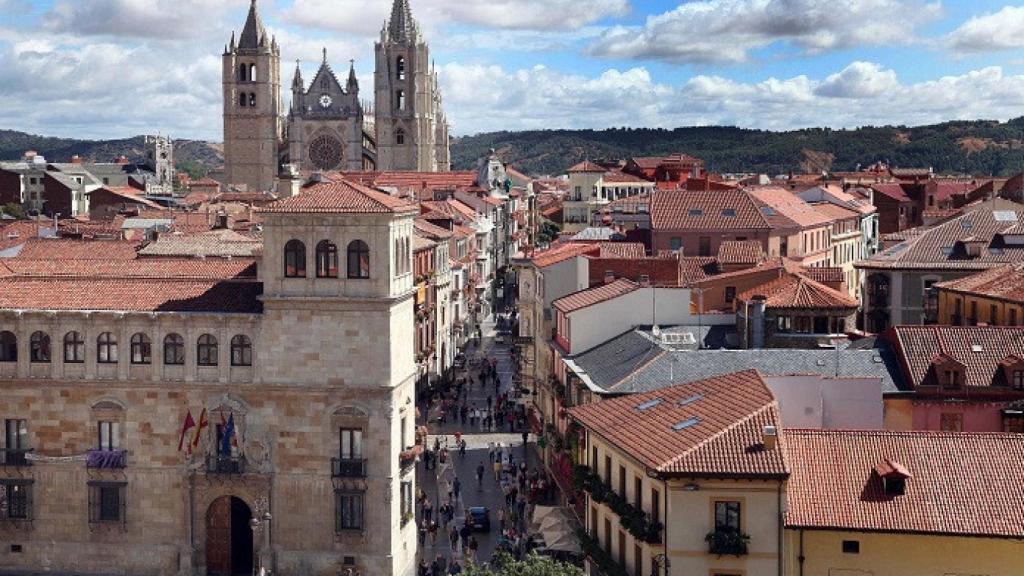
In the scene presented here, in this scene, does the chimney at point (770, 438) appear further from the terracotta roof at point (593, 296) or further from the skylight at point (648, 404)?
the terracotta roof at point (593, 296)

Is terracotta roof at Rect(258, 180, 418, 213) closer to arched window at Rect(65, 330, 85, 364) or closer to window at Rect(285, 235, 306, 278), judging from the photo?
window at Rect(285, 235, 306, 278)

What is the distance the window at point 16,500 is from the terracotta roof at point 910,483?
28.2 m

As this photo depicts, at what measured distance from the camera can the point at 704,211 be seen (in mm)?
90688

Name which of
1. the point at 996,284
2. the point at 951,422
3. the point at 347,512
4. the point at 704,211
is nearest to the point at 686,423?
the point at 951,422

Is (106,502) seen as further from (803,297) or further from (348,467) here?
(803,297)

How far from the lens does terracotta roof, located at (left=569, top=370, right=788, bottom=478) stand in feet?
122

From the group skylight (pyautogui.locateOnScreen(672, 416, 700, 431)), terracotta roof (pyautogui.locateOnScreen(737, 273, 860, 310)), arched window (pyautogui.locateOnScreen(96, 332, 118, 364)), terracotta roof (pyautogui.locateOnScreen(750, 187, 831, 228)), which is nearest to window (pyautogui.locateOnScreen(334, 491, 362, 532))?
arched window (pyautogui.locateOnScreen(96, 332, 118, 364))

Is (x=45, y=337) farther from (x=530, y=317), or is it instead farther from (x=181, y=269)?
(x=530, y=317)

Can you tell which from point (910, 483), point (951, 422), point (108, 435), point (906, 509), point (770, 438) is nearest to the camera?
point (906, 509)

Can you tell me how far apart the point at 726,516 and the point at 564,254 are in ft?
130

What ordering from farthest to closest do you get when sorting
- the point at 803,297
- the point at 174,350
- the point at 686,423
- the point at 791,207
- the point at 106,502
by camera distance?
the point at 791,207
the point at 803,297
the point at 106,502
the point at 174,350
the point at 686,423

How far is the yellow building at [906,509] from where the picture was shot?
36.1 m

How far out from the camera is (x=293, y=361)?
53688 mm

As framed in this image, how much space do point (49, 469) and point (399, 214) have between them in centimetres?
1511
